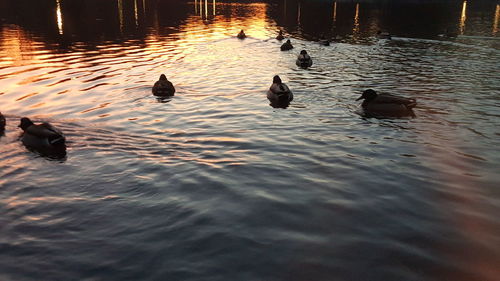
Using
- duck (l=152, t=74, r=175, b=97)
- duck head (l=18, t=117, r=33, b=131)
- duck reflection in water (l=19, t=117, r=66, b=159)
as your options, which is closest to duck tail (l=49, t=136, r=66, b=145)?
duck reflection in water (l=19, t=117, r=66, b=159)

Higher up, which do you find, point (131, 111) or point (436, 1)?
point (436, 1)

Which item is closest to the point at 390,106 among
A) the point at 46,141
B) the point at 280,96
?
the point at 280,96

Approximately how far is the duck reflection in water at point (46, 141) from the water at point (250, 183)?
0.25 meters

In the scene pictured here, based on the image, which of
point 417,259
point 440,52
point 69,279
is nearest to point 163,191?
point 69,279

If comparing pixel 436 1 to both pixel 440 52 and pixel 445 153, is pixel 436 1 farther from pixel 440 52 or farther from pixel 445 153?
pixel 445 153

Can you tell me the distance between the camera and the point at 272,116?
15984 mm

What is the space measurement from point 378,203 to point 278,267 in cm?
334

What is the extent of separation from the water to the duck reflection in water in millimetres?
254

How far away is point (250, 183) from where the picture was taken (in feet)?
33.2

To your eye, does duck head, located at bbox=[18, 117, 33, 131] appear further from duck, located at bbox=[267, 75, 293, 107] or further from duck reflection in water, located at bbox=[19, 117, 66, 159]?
duck, located at bbox=[267, 75, 293, 107]

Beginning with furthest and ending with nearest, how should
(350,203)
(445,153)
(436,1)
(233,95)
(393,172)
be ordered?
(436,1) < (233,95) < (445,153) < (393,172) < (350,203)

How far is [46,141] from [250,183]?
21.5 ft

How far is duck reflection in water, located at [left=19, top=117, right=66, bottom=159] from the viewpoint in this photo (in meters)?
12.0

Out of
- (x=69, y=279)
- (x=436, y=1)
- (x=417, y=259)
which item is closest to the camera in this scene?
(x=69, y=279)
